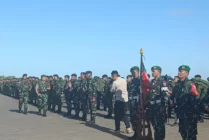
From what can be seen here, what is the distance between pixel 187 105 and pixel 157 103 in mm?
1068

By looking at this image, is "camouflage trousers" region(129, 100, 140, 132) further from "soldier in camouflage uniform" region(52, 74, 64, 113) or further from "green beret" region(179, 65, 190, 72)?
"soldier in camouflage uniform" region(52, 74, 64, 113)

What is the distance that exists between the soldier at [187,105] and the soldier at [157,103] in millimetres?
679

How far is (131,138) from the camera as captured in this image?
973cm

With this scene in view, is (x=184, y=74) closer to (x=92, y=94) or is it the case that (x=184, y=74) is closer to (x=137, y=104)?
(x=137, y=104)

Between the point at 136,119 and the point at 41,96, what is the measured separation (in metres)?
7.97

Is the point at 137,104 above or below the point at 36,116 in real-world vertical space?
above

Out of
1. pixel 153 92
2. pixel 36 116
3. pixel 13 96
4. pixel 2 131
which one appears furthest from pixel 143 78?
pixel 13 96

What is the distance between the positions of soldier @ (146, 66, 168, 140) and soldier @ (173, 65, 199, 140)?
68 centimetres

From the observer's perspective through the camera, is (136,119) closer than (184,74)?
No

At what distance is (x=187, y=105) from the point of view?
755 centimetres

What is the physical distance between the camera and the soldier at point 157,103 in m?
8.42

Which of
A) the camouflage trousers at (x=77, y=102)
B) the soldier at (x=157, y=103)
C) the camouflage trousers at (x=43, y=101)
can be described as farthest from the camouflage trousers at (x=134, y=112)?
the camouflage trousers at (x=43, y=101)

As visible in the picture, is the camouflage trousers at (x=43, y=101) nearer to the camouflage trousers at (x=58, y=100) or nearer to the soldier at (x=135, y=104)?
the camouflage trousers at (x=58, y=100)

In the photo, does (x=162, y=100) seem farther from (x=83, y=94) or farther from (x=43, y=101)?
(x=43, y=101)
